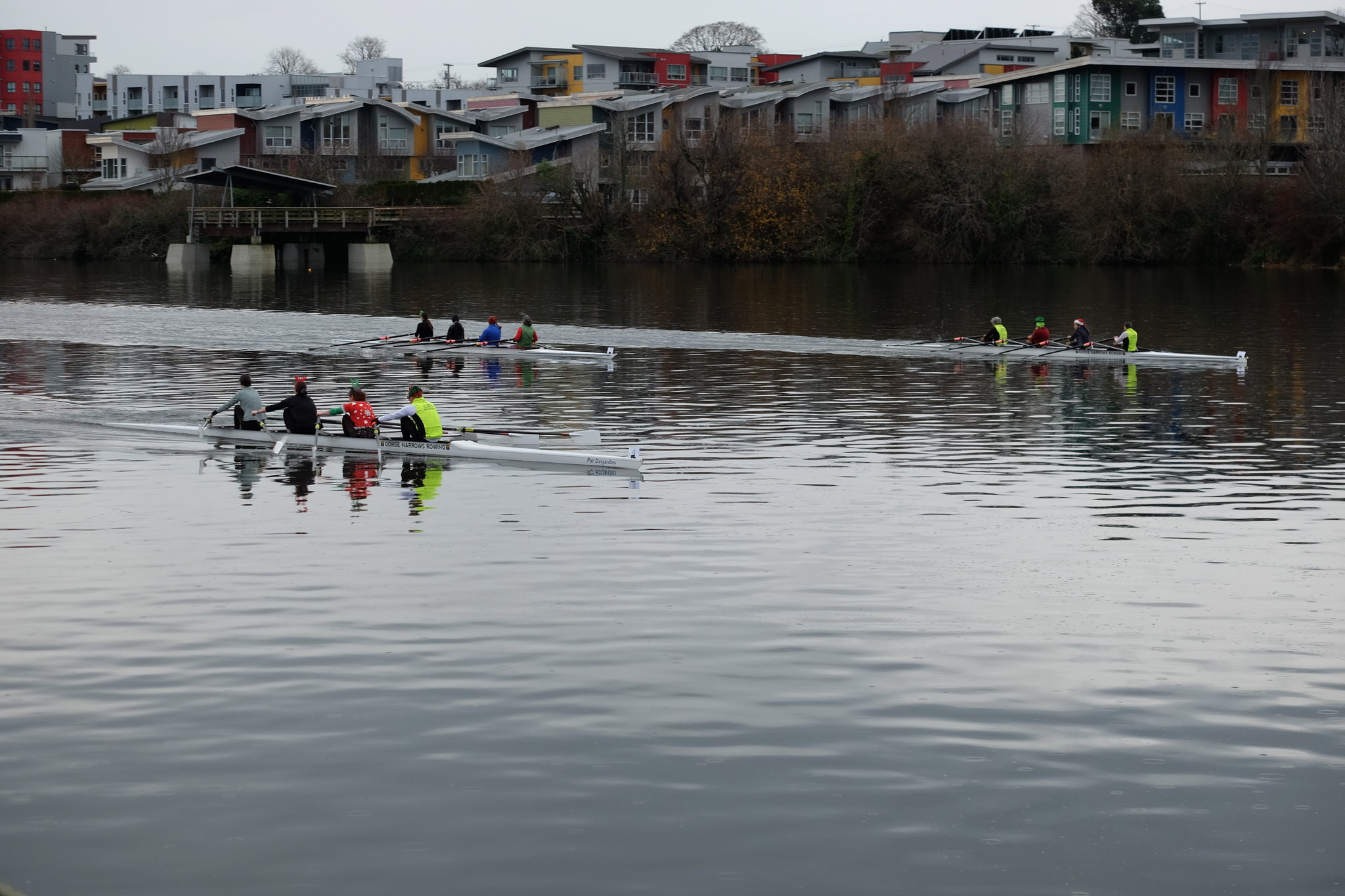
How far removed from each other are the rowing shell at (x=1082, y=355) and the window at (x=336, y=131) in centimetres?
9383

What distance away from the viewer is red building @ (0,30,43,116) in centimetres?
18288

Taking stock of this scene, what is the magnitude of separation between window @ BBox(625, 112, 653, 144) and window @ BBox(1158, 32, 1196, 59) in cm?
3944

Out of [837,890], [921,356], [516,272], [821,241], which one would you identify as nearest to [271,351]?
[921,356]

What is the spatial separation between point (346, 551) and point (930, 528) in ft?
24.3

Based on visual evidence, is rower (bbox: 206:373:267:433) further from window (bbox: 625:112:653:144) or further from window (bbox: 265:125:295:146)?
window (bbox: 265:125:295:146)

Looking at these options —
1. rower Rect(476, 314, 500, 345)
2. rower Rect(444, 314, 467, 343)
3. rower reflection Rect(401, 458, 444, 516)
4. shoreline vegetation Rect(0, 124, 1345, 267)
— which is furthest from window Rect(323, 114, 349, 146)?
rower reflection Rect(401, 458, 444, 516)

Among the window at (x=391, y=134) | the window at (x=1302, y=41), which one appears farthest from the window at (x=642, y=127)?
the window at (x=1302, y=41)

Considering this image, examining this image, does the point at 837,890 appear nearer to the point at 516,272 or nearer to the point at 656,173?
the point at 516,272

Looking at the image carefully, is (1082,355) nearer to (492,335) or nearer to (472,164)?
(492,335)

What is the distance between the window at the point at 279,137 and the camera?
412ft

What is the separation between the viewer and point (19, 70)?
184m

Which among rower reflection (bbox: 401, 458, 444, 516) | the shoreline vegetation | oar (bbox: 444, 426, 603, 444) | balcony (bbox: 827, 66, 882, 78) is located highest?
balcony (bbox: 827, 66, 882, 78)

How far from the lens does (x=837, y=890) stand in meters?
9.37

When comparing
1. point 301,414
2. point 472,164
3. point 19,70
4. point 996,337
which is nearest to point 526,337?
point 996,337
